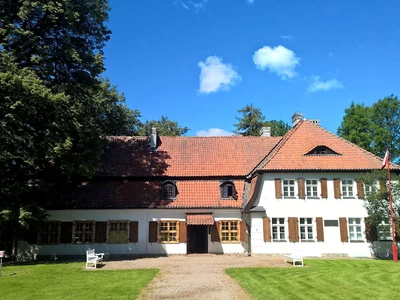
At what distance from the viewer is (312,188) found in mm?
22250

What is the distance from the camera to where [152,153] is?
26656 millimetres

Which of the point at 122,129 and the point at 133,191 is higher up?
the point at 122,129

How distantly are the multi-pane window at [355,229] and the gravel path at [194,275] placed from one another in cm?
509

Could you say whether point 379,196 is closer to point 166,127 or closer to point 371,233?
point 371,233

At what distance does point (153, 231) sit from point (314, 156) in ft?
39.0

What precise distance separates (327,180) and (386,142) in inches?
777

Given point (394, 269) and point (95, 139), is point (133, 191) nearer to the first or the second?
point (95, 139)

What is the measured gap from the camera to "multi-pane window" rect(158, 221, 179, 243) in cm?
2305

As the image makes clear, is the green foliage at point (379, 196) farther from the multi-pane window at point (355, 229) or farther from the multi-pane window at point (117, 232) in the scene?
the multi-pane window at point (117, 232)

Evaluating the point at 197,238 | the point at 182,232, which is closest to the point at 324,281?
the point at 182,232

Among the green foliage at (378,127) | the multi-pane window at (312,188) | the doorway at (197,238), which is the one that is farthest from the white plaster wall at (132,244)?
the green foliage at (378,127)

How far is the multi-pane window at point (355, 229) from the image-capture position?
21.6m

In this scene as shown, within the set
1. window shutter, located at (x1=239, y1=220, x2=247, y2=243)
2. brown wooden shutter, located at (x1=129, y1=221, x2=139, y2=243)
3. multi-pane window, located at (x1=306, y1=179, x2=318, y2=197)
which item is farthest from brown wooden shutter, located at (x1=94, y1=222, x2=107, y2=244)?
multi-pane window, located at (x1=306, y1=179, x2=318, y2=197)

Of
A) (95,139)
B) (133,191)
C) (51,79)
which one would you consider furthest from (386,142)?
(51,79)
